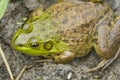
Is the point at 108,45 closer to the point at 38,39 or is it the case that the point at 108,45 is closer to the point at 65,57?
the point at 65,57

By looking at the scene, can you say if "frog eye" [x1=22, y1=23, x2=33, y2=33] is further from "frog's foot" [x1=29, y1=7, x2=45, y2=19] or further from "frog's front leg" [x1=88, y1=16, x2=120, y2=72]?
"frog's front leg" [x1=88, y1=16, x2=120, y2=72]

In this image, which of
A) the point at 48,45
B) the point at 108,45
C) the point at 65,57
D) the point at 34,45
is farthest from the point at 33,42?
the point at 108,45

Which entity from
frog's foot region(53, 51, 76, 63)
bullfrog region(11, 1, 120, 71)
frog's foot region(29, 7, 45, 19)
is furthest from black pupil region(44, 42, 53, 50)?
frog's foot region(29, 7, 45, 19)

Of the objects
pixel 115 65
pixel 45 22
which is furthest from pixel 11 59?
pixel 115 65

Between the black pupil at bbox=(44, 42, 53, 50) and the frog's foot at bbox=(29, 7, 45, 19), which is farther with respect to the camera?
the frog's foot at bbox=(29, 7, 45, 19)

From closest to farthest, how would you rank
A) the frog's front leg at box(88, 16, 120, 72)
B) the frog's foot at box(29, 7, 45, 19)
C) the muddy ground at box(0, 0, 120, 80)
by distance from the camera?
the muddy ground at box(0, 0, 120, 80) < the frog's front leg at box(88, 16, 120, 72) < the frog's foot at box(29, 7, 45, 19)

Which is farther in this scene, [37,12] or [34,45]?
[37,12]
